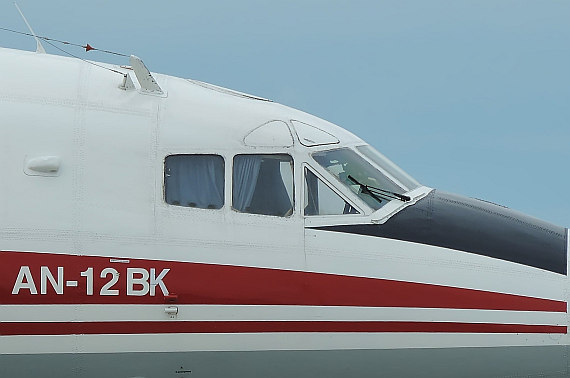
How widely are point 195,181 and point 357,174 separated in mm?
1798

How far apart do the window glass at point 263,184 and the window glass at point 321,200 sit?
0.18m

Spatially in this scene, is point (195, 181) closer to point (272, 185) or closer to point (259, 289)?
point (272, 185)

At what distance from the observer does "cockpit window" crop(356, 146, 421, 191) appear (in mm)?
9906

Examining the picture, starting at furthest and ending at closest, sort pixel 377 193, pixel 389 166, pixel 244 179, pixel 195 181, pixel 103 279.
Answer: pixel 389 166 → pixel 377 193 → pixel 244 179 → pixel 195 181 → pixel 103 279

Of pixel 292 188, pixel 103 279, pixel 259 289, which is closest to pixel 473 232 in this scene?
pixel 292 188

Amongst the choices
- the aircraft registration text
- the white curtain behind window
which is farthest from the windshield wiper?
the aircraft registration text

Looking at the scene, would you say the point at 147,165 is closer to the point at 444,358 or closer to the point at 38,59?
the point at 38,59

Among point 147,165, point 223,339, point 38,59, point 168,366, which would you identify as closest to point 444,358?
point 223,339

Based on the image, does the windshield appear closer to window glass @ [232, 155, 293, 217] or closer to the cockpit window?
the cockpit window

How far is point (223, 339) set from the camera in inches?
343

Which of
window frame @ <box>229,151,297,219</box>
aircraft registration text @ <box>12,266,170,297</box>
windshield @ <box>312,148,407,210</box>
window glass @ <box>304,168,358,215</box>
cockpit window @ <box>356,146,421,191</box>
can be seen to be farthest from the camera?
cockpit window @ <box>356,146,421,191</box>

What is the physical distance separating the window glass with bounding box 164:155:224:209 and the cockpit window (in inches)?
71.3

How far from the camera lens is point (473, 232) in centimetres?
914

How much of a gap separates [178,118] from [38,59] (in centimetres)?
190
